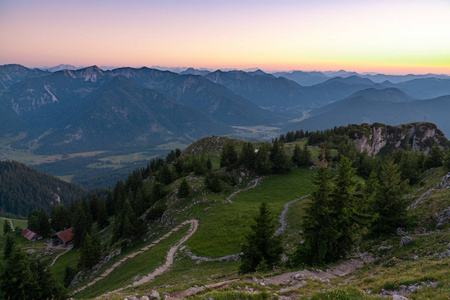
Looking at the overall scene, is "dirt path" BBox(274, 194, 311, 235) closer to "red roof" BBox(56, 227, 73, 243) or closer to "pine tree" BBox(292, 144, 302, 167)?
"pine tree" BBox(292, 144, 302, 167)

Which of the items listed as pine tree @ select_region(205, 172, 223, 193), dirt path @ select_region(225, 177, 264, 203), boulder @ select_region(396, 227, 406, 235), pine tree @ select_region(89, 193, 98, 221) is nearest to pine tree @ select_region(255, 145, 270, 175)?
dirt path @ select_region(225, 177, 264, 203)

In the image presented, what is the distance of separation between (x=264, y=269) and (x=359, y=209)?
1132 centimetres

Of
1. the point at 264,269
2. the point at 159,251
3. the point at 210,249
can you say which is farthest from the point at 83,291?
the point at 264,269

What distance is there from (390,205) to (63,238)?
101381mm

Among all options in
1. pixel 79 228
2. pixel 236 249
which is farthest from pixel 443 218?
pixel 79 228

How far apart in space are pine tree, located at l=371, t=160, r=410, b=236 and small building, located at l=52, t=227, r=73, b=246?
319 ft

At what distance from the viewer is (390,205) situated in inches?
968

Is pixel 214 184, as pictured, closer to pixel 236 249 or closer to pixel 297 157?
pixel 236 249

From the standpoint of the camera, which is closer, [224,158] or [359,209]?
[359,209]

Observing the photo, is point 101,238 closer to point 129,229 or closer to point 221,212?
point 129,229

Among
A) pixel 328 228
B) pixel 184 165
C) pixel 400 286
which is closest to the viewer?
pixel 400 286

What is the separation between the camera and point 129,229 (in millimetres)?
56219

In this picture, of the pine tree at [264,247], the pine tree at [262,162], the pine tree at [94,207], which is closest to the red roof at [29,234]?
the pine tree at [94,207]

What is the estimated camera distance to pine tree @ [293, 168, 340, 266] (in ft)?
73.4
